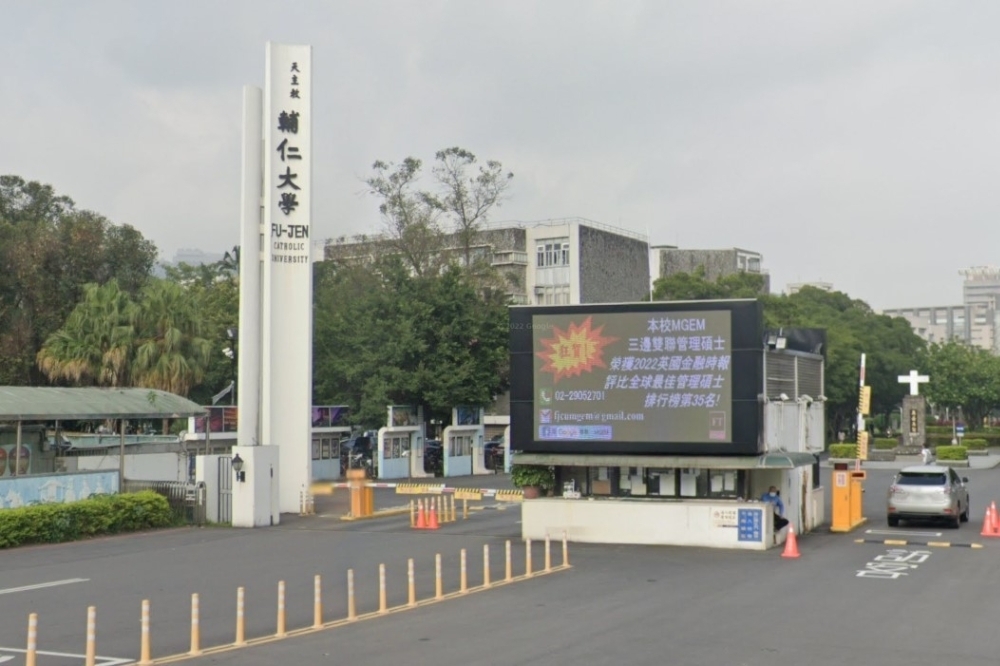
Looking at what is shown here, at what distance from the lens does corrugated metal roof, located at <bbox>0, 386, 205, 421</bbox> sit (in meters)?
31.7

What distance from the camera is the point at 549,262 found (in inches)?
3415

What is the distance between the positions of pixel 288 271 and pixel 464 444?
74.1ft

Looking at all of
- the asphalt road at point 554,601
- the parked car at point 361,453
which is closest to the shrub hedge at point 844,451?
the parked car at point 361,453

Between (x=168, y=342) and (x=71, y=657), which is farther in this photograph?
(x=168, y=342)

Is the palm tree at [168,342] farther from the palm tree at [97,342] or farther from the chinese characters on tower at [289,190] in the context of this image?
the chinese characters on tower at [289,190]

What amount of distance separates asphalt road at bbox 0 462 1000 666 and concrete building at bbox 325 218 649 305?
184 ft

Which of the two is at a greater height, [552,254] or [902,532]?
[552,254]

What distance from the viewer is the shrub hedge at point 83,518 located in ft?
93.0

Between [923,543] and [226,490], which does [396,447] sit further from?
[923,543]

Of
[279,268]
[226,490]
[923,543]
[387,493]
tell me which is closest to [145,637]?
[923,543]

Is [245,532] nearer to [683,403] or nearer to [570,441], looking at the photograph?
[570,441]

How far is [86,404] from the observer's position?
34062 mm

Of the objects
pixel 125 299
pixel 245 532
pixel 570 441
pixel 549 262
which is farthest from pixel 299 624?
pixel 549 262

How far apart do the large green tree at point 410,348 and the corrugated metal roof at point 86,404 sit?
1929 cm
